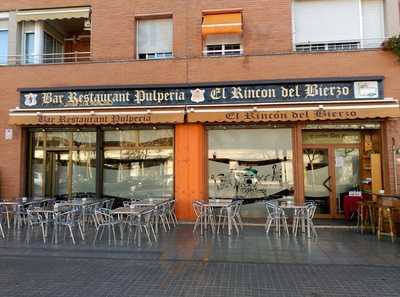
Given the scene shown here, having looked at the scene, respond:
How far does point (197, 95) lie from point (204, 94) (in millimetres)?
212


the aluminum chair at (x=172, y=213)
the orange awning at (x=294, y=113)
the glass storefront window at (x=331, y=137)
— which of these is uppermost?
the orange awning at (x=294, y=113)

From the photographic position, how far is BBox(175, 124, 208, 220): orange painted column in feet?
41.8

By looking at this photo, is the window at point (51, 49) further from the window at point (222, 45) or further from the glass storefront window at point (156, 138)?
the window at point (222, 45)

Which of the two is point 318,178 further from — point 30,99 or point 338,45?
point 30,99

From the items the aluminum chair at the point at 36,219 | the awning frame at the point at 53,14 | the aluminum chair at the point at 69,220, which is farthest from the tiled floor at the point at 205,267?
Answer: the awning frame at the point at 53,14

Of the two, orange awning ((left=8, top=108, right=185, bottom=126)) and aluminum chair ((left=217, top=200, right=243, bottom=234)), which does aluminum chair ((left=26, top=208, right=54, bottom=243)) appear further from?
aluminum chair ((left=217, top=200, right=243, bottom=234))

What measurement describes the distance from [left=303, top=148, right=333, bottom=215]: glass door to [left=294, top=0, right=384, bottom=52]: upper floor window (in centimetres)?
325

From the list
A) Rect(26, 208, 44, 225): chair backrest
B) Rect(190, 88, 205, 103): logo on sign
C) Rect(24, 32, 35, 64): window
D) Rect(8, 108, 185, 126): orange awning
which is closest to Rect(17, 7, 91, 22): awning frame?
Rect(24, 32, 35, 64): window

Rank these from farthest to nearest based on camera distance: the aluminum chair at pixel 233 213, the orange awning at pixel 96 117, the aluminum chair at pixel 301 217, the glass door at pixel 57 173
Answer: the glass door at pixel 57 173, the orange awning at pixel 96 117, the aluminum chair at pixel 233 213, the aluminum chair at pixel 301 217

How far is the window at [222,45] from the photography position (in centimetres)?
1340

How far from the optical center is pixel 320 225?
12.1m

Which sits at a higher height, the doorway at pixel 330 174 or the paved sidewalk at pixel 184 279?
the doorway at pixel 330 174

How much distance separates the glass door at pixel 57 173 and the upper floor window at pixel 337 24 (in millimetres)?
8511

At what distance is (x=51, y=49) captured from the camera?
1527cm
